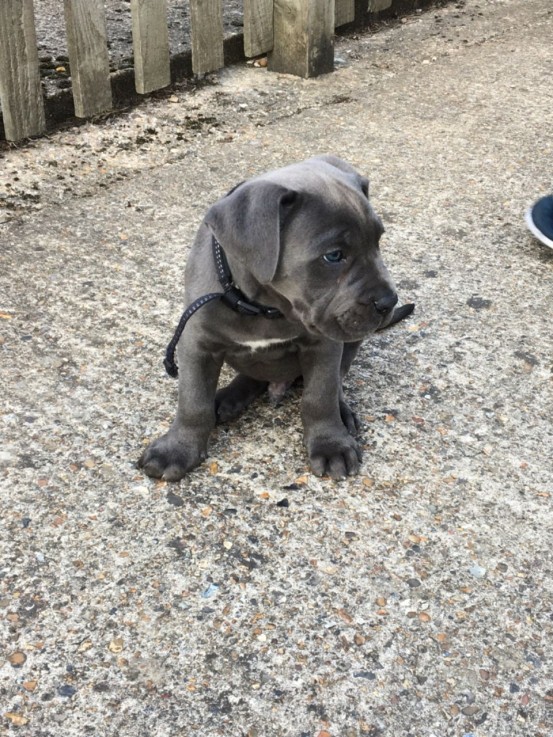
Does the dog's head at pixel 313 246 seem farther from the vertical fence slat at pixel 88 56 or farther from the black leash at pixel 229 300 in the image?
the vertical fence slat at pixel 88 56

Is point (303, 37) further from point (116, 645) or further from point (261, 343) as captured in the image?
point (116, 645)

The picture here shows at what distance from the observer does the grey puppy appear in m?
2.51

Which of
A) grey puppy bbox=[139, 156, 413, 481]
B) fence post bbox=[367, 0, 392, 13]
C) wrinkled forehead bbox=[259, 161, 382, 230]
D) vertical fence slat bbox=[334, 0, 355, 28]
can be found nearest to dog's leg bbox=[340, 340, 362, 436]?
grey puppy bbox=[139, 156, 413, 481]

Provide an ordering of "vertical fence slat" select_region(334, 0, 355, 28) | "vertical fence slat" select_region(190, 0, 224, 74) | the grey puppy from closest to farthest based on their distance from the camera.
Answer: the grey puppy
"vertical fence slat" select_region(190, 0, 224, 74)
"vertical fence slat" select_region(334, 0, 355, 28)

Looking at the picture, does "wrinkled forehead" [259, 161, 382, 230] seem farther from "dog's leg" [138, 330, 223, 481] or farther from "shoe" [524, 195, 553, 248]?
"shoe" [524, 195, 553, 248]

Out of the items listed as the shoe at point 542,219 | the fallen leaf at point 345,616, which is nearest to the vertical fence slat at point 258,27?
the shoe at point 542,219

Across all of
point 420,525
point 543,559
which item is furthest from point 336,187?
point 543,559

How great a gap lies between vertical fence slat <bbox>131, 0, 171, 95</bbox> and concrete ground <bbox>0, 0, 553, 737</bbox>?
0.27 m

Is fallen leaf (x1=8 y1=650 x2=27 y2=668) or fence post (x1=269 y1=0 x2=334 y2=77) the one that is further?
fence post (x1=269 y1=0 x2=334 y2=77)

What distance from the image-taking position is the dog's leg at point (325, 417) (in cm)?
281

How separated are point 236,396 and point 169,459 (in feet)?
1.35

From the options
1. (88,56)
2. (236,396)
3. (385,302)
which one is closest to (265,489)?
(236,396)

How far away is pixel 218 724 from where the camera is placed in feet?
6.93

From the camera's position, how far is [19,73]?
14.5 ft
